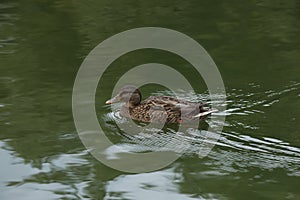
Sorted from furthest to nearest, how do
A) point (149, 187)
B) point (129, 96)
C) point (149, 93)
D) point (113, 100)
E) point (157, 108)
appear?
point (149, 93)
point (129, 96)
point (113, 100)
point (157, 108)
point (149, 187)

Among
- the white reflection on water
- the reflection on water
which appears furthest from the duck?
the white reflection on water

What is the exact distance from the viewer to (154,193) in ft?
19.4

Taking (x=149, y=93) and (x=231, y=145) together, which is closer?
(x=231, y=145)

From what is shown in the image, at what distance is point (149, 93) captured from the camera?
8852 mm

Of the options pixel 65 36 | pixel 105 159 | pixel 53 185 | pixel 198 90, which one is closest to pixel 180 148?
pixel 105 159

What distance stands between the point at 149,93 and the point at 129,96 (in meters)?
0.61

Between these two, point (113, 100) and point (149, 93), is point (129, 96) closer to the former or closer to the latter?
point (113, 100)

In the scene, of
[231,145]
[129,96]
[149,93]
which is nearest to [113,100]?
[129,96]

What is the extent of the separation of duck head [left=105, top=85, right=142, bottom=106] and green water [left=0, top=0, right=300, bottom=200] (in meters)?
0.21

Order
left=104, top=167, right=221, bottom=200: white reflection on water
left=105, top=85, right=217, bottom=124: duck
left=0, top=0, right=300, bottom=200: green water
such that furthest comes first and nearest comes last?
1. left=105, top=85, right=217, bottom=124: duck
2. left=0, top=0, right=300, bottom=200: green water
3. left=104, top=167, right=221, bottom=200: white reflection on water

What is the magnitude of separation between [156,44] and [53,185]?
17.4ft

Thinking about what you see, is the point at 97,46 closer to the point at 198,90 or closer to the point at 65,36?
the point at 65,36

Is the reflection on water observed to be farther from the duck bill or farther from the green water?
the duck bill

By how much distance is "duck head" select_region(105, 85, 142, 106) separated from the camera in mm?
8234
